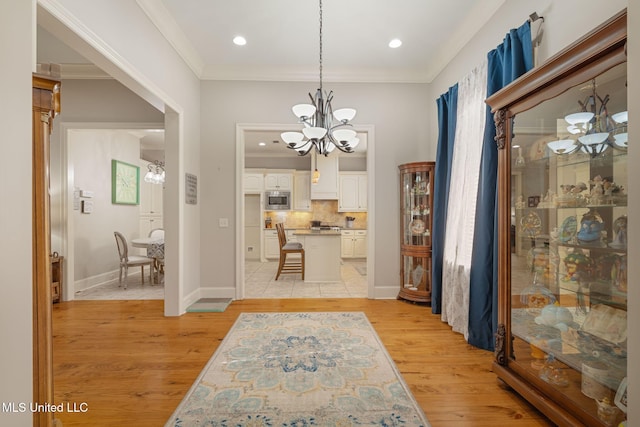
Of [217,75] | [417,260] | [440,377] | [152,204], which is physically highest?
[217,75]

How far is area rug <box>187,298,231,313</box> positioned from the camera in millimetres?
3465

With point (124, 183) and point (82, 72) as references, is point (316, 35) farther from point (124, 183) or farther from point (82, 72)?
point (124, 183)

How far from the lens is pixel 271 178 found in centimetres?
777

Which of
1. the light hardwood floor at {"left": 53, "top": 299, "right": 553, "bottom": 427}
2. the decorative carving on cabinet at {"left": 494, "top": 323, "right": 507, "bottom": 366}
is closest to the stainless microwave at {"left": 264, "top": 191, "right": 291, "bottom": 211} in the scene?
the light hardwood floor at {"left": 53, "top": 299, "right": 553, "bottom": 427}

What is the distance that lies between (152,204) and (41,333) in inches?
255

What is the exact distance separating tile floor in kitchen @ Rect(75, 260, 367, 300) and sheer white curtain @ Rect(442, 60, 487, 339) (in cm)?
149

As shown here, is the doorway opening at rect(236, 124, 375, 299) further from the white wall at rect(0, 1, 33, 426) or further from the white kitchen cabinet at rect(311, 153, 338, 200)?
the white wall at rect(0, 1, 33, 426)

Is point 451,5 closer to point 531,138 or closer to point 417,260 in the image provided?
point 531,138

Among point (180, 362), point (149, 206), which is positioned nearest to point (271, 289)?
point (180, 362)

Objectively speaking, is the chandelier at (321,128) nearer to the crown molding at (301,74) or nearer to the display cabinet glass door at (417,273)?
the crown molding at (301,74)

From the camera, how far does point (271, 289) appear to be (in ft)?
15.1

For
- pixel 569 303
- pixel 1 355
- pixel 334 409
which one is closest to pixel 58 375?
pixel 1 355

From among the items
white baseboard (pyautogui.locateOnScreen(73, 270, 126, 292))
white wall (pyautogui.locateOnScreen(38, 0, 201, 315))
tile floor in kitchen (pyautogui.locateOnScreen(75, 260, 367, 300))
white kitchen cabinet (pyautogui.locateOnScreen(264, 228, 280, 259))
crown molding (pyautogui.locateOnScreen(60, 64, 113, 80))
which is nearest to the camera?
white wall (pyautogui.locateOnScreen(38, 0, 201, 315))

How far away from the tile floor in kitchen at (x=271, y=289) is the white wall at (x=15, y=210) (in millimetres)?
3293
